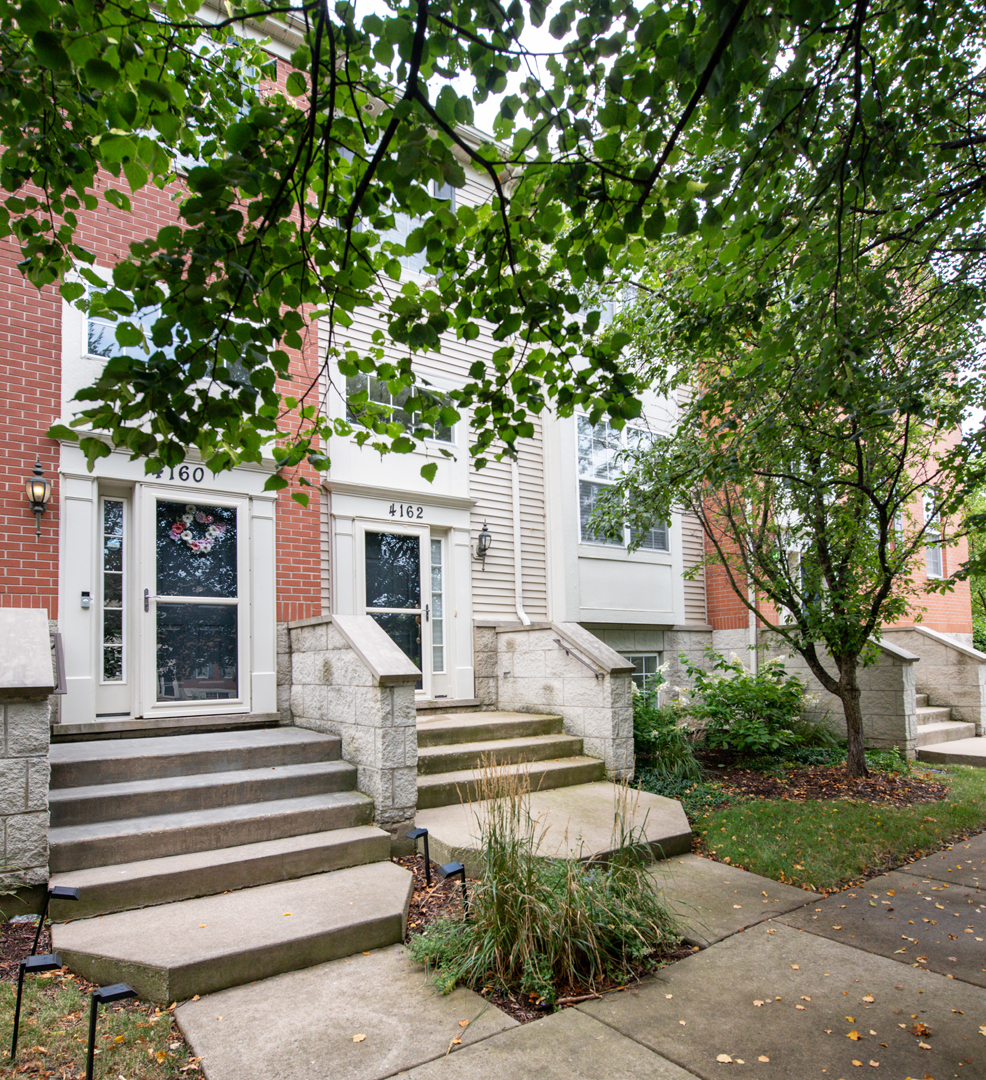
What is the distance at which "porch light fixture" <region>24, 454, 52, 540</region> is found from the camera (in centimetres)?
594

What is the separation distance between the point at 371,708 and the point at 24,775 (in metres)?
2.17

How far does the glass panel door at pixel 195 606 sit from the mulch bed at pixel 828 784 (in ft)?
16.6

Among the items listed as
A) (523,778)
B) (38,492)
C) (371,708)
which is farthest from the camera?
(38,492)

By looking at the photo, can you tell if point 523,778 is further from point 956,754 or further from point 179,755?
point 956,754

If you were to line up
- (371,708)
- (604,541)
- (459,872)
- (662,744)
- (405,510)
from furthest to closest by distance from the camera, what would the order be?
(604,541), (405,510), (662,744), (371,708), (459,872)

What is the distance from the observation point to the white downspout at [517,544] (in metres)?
9.34

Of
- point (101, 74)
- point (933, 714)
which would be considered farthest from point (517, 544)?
point (101, 74)

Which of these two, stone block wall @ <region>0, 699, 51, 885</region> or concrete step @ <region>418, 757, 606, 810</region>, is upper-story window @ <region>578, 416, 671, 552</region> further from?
stone block wall @ <region>0, 699, 51, 885</region>

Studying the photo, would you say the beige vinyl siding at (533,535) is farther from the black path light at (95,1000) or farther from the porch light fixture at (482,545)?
the black path light at (95,1000)

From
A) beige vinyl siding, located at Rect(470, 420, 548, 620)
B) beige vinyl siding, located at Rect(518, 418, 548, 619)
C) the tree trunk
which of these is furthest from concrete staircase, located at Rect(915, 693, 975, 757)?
beige vinyl siding, located at Rect(470, 420, 548, 620)

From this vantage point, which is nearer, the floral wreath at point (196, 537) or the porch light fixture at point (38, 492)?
the porch light fixture at point (38, 492)

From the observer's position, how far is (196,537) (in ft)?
22.5

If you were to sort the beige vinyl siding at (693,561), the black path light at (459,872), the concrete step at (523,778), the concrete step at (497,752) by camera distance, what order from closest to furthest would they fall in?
the black path light at (459,872)
the concrete step at (523,778)
the concrete step at (497,752)
the beige vinyl siding at (693,561)

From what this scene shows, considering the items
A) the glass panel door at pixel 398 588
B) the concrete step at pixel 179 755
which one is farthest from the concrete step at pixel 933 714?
the concrete step at pixel 179 755
